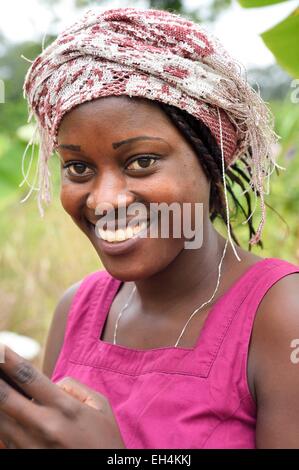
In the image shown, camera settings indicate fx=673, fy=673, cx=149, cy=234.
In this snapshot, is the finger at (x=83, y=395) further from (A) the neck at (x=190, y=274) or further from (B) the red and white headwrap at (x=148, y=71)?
(B) the red and white headwrap at (x=148, y=71)

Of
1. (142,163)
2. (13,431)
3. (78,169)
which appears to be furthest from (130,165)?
(13,431)

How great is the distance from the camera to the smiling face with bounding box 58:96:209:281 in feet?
5.11

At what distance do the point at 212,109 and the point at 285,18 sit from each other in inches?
22.4

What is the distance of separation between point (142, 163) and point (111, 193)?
101mm

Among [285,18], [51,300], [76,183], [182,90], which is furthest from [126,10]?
[51,300]

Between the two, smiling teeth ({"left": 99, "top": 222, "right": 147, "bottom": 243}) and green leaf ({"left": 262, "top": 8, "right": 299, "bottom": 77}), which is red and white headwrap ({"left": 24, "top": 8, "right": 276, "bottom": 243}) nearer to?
smiling teeth ({"left": 99, "top": 222, "right": 147, "bottom": 243})

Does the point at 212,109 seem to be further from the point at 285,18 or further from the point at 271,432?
the point at 271,432

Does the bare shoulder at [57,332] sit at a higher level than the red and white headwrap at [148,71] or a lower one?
lower

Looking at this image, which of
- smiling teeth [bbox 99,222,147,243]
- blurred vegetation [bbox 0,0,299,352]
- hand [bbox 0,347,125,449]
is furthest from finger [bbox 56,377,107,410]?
blurred vegetation [bbox 0,0,299,352]

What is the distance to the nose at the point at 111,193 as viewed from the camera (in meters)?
1.56

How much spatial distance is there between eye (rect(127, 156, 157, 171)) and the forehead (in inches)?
2.7

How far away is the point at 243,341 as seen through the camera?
158 centimetres

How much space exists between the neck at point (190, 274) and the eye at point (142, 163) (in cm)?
30

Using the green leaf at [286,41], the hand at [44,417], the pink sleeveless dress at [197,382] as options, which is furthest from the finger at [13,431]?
the green leaf at [286,41]
